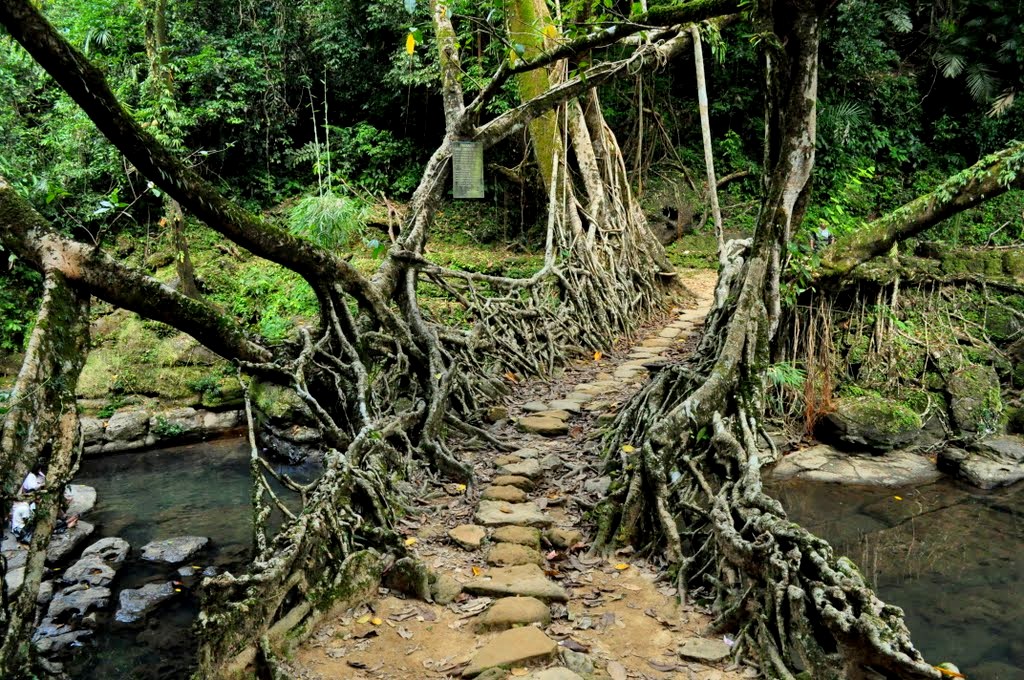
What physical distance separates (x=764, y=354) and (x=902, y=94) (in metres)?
11.5

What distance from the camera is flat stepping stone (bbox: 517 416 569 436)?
19.2 ft

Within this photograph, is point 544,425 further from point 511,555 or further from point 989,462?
point 989,462

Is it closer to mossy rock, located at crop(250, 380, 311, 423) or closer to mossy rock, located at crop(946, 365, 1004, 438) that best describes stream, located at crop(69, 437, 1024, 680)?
mossy rock, located at crop(250, 380, 311, 423)

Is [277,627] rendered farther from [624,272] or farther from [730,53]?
[730,53]

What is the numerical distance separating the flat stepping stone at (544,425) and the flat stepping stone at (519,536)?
168 centimetres

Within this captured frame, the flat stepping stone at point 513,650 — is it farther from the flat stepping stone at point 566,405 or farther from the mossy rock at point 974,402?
the mossy rock at point 974,402

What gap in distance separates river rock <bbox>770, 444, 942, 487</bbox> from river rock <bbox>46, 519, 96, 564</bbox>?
231 inches

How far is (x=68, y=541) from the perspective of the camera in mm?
5637

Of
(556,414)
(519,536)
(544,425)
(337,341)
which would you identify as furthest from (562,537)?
(337,341)

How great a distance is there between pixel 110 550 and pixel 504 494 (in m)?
3.22

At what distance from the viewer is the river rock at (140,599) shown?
4.58m

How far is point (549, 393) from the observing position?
694 cm

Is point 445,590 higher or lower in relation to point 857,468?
higher

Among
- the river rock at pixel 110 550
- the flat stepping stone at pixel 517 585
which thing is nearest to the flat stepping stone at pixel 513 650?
the flat stepping stone at pixel 517 585
